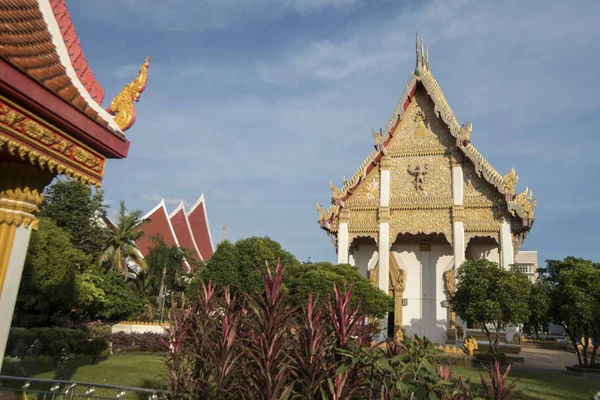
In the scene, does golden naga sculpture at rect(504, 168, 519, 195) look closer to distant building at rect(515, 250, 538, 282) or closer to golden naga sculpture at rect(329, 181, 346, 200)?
golden naga sculpture at rect(329, 181, 346, 200)

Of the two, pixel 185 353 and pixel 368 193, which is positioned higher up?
pixel 368 193

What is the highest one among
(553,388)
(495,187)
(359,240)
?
(495,187)

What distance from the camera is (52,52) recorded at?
4.38m

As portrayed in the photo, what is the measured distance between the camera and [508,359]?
13.9 meters

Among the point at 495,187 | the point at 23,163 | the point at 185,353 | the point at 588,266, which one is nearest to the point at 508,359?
the point at 588,266

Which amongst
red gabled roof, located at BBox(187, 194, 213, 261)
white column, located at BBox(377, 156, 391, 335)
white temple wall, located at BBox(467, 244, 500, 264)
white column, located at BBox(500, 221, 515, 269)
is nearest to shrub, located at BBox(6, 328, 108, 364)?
white column, located at BBox(377, 156, 391, 335)

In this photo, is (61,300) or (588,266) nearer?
Answer: (588,266)

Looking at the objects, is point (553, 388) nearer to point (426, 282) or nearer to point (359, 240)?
point (426, 282)

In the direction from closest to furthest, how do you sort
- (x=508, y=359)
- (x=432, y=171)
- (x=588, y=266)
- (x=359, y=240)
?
(x=588, y=266) < (x=508, y=359) < (x=432, y=171) < (x=359, y=240)

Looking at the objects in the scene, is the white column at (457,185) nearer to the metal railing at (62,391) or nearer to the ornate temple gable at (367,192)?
the ornate temple gable at (367,192)

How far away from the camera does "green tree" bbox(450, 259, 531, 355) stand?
1259cm

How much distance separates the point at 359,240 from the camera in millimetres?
20359

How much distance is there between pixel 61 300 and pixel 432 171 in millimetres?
15006

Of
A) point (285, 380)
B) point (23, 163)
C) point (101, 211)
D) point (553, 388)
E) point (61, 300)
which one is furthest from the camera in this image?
point (101, 211)
